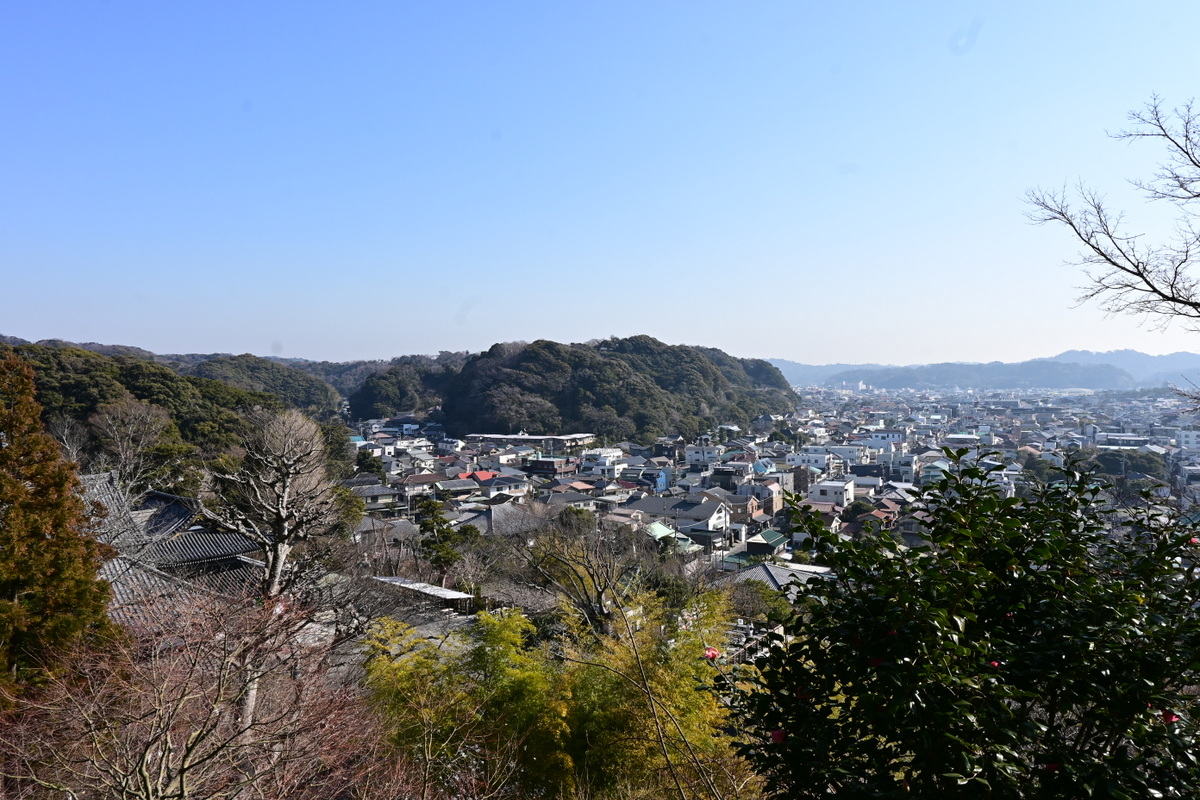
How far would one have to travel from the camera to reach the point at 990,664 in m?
2.11

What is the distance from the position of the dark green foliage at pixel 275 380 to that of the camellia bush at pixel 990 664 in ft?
191

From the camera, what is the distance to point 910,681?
76.1 inches

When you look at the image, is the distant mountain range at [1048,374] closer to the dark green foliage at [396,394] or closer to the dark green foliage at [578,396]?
the dark green foliage at [578,396]

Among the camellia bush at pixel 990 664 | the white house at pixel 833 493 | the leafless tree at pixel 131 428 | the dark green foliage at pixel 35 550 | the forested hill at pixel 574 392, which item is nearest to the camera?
the camellia bush at pixel 990 664

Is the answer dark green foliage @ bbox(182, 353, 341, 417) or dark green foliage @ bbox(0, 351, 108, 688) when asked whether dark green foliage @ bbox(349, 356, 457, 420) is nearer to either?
dark green foliage @ bbox(182, 353, 341, 417)

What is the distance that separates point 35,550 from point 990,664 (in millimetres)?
8152

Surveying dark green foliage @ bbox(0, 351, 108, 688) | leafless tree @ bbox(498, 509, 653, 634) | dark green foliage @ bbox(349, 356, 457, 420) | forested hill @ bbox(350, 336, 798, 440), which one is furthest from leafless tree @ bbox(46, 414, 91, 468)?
dark green foliage @ bbox(349, 356, 457, 420)

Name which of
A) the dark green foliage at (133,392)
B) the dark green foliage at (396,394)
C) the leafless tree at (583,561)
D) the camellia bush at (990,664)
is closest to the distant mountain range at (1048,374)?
the dark green foliage at (396,394)

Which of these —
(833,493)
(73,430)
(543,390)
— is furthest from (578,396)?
(73,430)

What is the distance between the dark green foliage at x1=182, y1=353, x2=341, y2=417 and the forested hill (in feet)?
11.8

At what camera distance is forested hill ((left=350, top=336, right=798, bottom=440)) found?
179ft

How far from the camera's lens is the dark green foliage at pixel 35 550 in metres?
6.20

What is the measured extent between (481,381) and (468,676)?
52970 millimetres

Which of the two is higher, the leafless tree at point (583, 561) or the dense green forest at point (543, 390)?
the dense green forest at point (543, 390)
